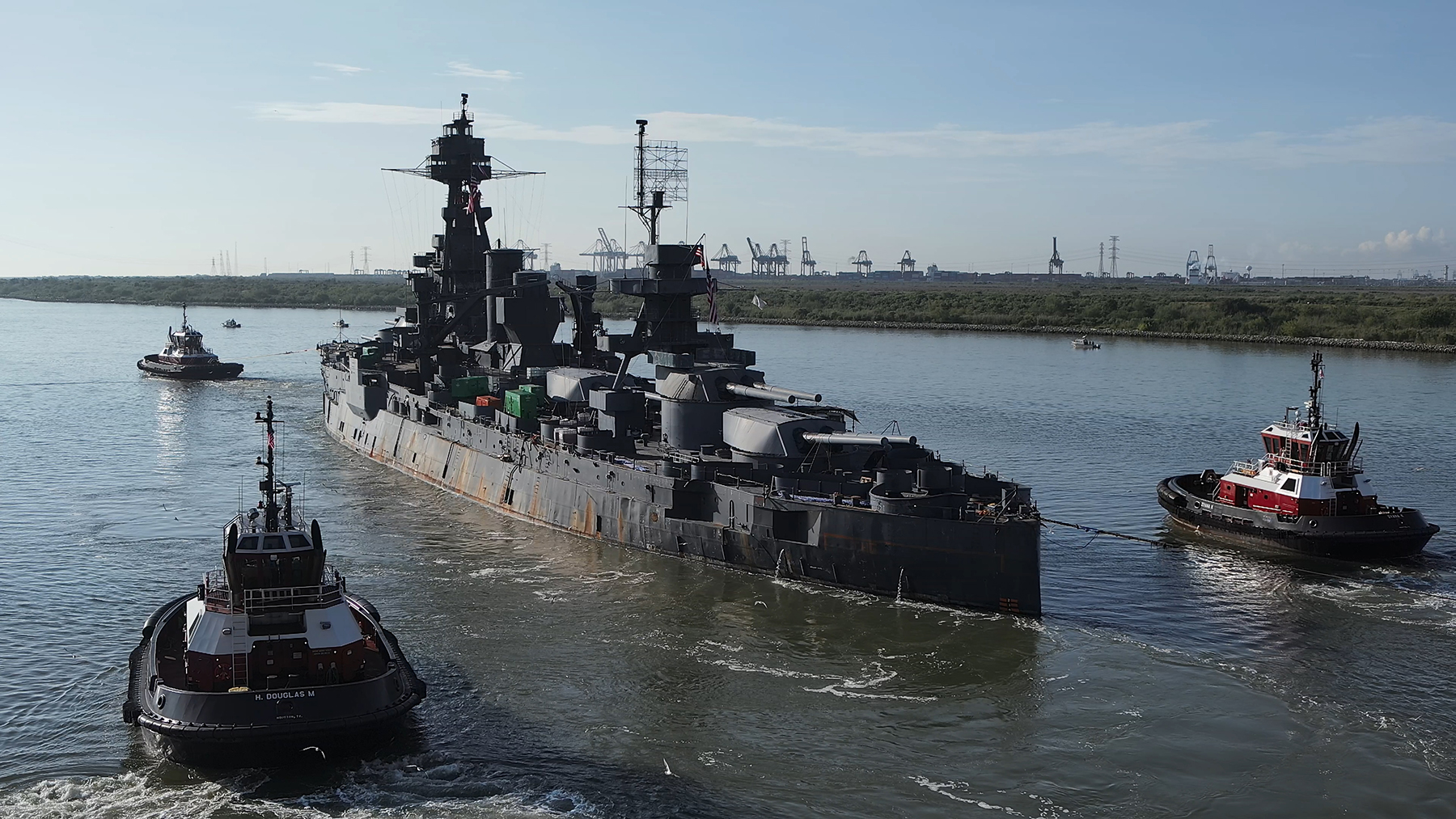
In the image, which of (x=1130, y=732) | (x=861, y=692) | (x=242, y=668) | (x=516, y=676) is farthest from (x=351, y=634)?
(x=1130, y=732)

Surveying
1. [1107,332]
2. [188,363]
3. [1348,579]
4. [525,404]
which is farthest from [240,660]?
[1107,332]

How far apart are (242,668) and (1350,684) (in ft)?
73.2

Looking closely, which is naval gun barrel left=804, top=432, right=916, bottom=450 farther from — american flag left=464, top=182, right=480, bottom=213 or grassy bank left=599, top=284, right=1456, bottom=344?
grassy bank left=599, top=284, right=1456, bottom=344

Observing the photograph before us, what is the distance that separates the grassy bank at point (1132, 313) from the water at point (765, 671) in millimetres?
56469

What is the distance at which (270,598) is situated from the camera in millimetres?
21703

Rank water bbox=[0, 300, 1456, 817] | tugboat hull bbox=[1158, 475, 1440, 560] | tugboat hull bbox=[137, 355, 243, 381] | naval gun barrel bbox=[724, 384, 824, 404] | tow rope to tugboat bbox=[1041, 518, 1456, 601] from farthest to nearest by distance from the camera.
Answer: tugboat hull bbox=[137, 355, 243, 381]
naval gun barrel bbox=[724, 384, 824, 404]
tugboat hull bbox=[1158, 475, 1440, 560]
tow rope to tugboat bbox=[1041, 518, 1456, 601]
water bbox=[0, 300, 1456, 817]

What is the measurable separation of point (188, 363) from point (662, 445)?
55.1 metres

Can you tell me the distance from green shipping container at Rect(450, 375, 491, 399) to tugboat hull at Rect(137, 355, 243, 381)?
135 feet

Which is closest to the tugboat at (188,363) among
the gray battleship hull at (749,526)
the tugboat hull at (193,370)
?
the tugboat hull at (193,370)

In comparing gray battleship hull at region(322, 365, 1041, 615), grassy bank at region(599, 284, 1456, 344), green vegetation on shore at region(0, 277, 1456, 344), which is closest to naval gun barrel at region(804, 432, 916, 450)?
gray battleship hull at region(322, 365, 1041, 615)

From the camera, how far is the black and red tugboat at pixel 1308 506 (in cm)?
3388

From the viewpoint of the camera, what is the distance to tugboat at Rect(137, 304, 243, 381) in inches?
3216

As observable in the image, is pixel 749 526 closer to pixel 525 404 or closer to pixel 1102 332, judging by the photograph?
pixel 525 404

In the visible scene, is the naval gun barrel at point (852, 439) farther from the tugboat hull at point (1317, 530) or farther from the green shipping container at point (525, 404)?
the green shipping container at point (525, 404)
